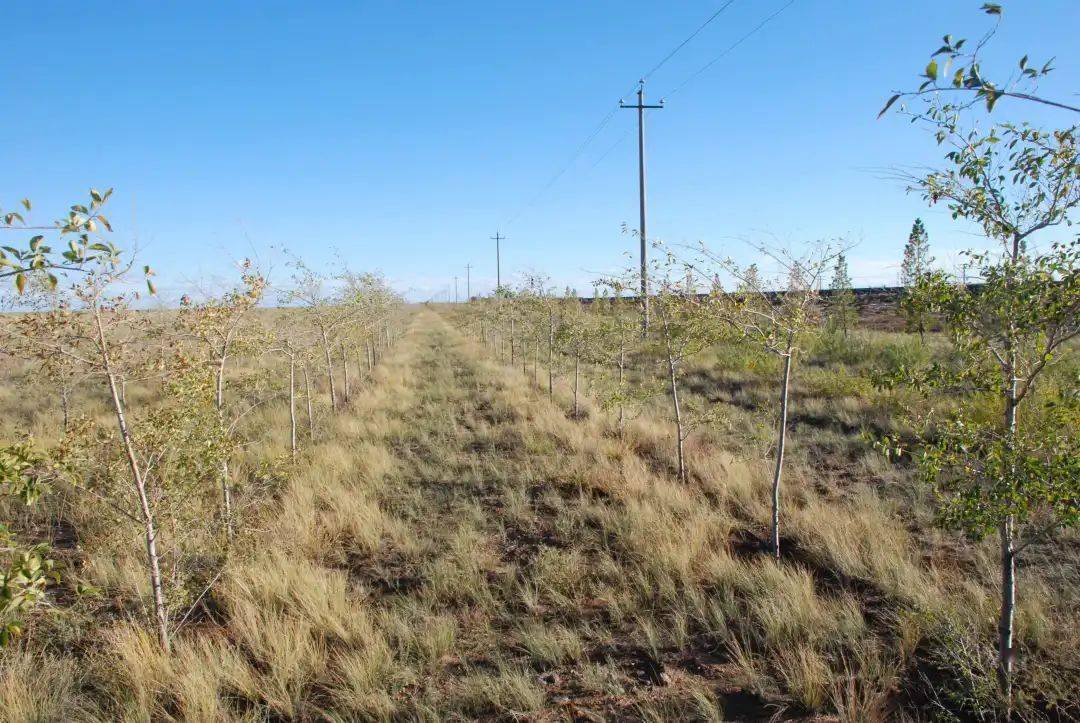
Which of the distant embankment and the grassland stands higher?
the distant embankment

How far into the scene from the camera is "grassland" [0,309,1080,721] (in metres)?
3.35

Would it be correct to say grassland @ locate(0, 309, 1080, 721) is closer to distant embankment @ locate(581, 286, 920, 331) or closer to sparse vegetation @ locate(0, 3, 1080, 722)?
sparse vegetation @ locate(0, 3, 1080, 722)

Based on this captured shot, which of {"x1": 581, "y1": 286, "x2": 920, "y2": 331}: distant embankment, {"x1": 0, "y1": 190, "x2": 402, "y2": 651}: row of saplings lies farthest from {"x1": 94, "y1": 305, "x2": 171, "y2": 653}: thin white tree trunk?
{"x1": 581, "y1": 286, "x2": 920, "y2": 331}: distant embankment

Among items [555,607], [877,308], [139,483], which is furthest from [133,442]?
[877,308]

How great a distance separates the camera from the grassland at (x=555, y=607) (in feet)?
11.0

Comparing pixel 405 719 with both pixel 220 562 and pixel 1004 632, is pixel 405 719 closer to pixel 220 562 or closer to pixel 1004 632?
pixel 220 562

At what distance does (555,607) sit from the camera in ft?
14.8

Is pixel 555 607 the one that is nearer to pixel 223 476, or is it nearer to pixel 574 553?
pixel 574 553

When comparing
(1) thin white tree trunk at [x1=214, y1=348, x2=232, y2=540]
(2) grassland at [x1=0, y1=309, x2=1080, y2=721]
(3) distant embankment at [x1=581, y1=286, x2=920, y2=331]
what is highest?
(3) distant embankment at [x1=581, y1=286, x2=920, y2=331]

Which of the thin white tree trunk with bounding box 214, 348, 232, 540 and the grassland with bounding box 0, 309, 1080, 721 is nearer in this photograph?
the grassland with bounding box 0, 309, 1080, 721

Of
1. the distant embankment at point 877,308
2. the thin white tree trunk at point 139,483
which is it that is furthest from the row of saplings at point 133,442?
the distant embankment at point 877,308

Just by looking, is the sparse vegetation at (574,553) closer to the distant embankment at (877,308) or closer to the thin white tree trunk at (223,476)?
the thin white tree trunk at (223,476)

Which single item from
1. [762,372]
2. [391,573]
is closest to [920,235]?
[762,372]

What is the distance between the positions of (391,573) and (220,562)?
1650mm
